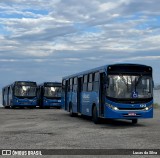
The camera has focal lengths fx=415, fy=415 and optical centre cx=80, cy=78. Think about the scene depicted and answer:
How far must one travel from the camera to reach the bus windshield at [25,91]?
135 feet

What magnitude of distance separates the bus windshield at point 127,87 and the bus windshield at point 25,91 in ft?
77.6

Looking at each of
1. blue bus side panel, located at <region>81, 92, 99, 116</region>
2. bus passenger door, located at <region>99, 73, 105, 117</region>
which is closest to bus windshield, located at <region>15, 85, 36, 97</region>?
blue bus side panel, located at <region>81, 92, 99, 116</region>

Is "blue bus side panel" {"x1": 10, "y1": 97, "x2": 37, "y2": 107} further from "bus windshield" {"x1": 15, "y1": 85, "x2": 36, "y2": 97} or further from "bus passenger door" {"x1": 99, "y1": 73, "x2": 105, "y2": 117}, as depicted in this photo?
"bus passenger door" {"x1": 99, "y1": 73, "x2": 105, "y2": 117}

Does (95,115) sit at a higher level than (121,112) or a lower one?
lower

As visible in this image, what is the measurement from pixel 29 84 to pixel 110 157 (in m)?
32.3

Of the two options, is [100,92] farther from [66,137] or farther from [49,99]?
[49,99]

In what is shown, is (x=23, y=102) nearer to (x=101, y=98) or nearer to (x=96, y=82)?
(x=96, y=82)

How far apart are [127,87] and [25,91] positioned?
24.1m

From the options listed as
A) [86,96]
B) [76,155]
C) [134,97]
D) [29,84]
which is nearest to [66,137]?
[76,155]

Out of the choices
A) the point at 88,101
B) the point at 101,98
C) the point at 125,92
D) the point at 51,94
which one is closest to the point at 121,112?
the point at 125,92

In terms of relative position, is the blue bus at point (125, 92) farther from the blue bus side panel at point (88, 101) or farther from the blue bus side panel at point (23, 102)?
the blue bus side panel at point (23, 102)

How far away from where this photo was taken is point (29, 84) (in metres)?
41.6

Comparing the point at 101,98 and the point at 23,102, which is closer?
the point at 101,98

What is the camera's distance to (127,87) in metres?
18.4
